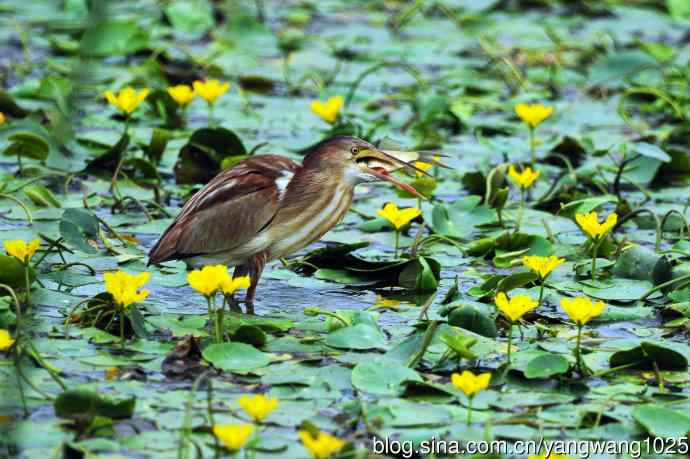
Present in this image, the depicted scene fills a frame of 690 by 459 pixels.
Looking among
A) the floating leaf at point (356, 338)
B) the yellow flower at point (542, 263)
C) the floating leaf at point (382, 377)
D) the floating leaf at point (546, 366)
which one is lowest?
the floating leaf at point (356, 338)

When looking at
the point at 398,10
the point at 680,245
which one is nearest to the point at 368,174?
the point at 680,245

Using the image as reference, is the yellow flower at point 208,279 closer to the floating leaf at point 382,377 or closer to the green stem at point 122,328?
the green stem at point 122,328

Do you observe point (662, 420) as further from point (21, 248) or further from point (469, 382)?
point (21, 248)


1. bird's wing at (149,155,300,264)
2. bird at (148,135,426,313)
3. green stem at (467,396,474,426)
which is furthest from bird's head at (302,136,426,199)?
green stem at (467,396,474,426)

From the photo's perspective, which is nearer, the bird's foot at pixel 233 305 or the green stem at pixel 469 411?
the green stem at pixel 469 411

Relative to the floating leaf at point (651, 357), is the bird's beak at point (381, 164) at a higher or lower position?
higher

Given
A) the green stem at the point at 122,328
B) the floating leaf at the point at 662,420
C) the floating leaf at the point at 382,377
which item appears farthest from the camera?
the green stem at the point at 122,328

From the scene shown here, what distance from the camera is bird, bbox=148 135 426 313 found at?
534 cm

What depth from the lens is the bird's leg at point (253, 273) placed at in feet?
17.6

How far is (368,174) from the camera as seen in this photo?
534cm

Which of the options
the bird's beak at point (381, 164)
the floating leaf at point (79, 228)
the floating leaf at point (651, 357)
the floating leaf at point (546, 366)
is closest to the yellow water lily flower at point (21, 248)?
the floating leaf at point (79, 228)

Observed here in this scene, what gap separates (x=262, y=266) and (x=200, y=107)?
10.9 feet

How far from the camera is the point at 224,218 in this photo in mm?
5320

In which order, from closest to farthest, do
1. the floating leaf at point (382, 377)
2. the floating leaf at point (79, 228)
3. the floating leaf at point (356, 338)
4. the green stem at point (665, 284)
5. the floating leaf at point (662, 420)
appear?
the floating leaf at point (662, 420) → the floating leaf at point (382, 377) → the floating leaf at point (356, 338) → the green stem at point (665, 284) → the floating leaf at point (79, 228)
